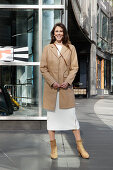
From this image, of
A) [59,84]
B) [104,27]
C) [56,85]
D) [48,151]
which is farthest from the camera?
[104,27]

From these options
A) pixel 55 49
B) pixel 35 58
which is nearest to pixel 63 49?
pixel 55 49

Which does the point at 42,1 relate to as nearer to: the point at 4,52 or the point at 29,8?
the point at 29,8

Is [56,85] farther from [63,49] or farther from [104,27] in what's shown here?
[104,27]

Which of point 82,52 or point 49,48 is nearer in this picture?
point 49,48

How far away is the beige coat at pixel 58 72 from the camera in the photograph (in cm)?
441

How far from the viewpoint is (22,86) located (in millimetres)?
7383

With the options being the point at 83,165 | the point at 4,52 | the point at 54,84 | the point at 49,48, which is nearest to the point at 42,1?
the point at 4,52

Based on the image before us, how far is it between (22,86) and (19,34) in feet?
4.06

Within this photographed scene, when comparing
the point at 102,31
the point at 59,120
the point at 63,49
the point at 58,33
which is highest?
the point at 102,31

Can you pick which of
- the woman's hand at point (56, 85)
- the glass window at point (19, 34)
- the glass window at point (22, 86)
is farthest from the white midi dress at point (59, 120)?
the glass window at point (19, 34)

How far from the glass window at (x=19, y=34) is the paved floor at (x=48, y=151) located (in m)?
1.77

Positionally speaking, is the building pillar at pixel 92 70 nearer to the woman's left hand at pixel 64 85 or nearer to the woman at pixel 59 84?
the woman at pixel 59 84

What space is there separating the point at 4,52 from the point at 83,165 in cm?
380

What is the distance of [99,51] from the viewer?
27.0 metres
